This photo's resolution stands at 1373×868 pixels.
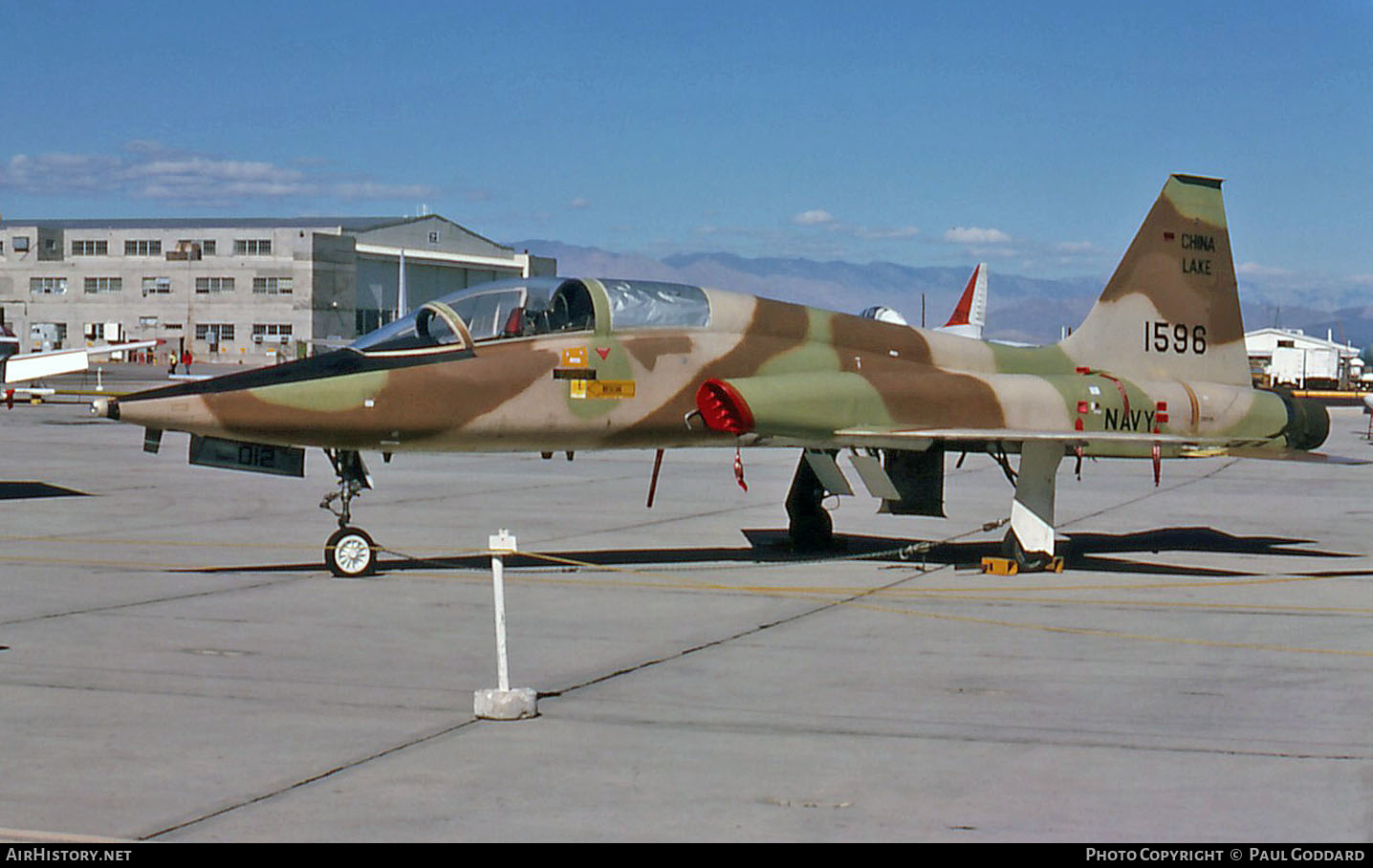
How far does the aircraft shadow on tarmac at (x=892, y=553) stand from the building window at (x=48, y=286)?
11930 centimetres

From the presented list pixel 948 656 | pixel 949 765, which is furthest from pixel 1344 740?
pixel 948 656

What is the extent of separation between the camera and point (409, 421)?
13.5 m

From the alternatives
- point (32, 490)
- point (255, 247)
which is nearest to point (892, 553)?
point (32, 490)

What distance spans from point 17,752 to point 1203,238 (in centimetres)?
1391

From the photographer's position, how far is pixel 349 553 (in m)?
14.0

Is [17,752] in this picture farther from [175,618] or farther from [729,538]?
[729,538]

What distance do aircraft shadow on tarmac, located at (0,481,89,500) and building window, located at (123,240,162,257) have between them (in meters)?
109

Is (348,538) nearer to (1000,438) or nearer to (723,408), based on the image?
(723,408)

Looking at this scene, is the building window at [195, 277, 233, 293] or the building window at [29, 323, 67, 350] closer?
the building window at [29, 323, 67, 350]

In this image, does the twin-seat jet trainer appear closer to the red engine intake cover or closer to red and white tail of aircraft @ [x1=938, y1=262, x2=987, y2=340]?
the red engine intake cover

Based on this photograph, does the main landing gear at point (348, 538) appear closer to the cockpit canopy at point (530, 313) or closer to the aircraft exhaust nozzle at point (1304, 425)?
the cockpit canopy at point (530, 313)

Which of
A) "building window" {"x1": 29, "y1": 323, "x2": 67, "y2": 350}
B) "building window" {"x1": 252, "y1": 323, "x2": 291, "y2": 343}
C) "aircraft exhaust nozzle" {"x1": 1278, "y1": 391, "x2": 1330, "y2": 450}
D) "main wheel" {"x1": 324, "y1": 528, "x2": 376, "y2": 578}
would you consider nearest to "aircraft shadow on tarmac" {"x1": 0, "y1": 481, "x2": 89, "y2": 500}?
A: "main wheel" {"x1": 324, "y1": 528, "x2": 376, "y2": 578}

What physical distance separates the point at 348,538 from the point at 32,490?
9997 millimetres

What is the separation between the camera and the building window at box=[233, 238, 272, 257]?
122 m
